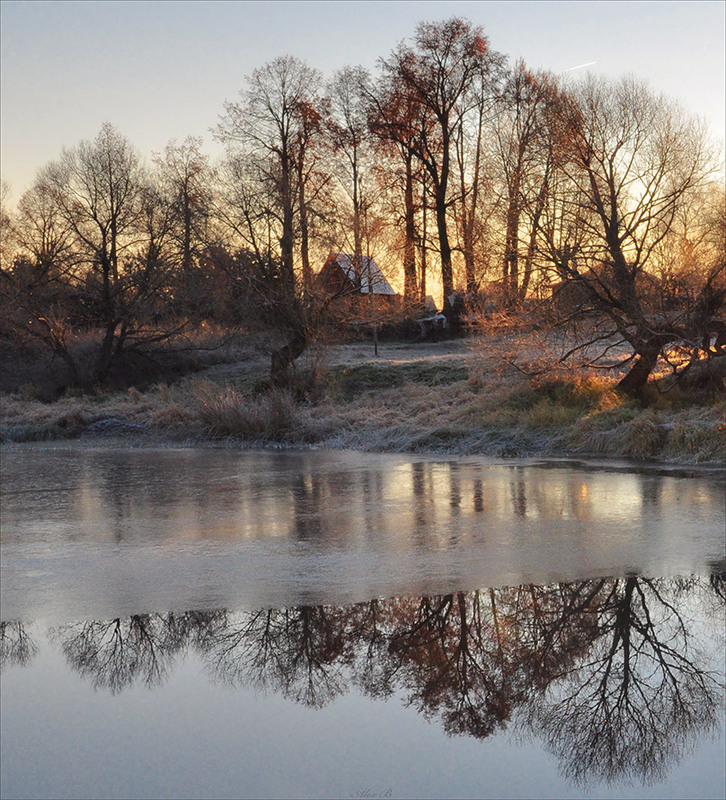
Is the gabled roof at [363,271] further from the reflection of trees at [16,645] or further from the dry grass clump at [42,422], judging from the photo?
the reflection of trees at [16,645]

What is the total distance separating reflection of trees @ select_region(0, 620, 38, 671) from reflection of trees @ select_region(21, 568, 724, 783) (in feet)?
0.07

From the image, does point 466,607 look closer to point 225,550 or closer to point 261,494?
point 225,550

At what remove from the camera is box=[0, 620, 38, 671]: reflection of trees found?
267 inches

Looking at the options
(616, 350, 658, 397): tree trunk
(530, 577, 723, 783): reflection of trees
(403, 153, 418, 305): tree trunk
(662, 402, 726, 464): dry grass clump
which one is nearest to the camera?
(530, 577, 723, 783): reflection of trees

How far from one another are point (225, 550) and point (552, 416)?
11.2 m

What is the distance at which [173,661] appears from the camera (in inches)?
267

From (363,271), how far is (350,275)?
41cm

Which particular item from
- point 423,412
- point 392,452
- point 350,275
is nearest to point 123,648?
point 392,452

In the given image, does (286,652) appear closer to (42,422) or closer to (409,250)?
(42,422)

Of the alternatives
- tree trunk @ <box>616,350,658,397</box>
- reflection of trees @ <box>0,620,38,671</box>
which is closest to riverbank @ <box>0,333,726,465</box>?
tree trunk @ <box>616,350,658,397</box>

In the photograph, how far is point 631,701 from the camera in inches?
239

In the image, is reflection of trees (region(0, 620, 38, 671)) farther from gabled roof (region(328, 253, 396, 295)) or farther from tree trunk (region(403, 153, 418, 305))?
tree trunk (region(403, 153, 418, 305))

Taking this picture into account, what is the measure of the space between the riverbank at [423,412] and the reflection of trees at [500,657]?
981 cm

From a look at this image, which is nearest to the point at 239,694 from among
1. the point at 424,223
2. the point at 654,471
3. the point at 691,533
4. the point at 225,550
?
the point at 225,550
